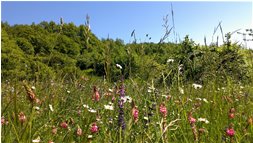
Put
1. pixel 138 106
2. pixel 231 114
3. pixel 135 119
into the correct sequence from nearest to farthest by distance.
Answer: pixel 135 119 → pixel 231 114 → pixel 138 106

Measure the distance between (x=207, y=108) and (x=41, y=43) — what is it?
20384mm

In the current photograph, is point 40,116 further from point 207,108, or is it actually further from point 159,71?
point 207,108


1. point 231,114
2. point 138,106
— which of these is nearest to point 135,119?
point 231,114

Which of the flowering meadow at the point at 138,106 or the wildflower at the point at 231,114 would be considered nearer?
the flowering meadow at the point at 138,106

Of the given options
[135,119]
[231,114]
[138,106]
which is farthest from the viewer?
[138,106]

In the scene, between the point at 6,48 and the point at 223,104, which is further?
the point at 6,48

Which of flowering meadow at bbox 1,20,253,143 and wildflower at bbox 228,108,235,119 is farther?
wildflower at bbox 228,108,235,119

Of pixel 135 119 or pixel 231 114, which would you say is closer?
pixel 135 119

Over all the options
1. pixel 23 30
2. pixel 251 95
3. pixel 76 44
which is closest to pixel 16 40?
pixel 23 30

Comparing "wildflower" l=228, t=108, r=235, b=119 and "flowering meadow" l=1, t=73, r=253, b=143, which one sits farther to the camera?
"wildflower" l=228, t=108, r=235, b=119

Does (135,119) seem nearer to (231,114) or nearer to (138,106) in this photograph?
(231,114)

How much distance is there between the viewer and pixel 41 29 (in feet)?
86.0

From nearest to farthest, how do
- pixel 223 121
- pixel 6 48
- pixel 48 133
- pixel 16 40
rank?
pixel 48 133 < pixel 223 121 < pixel 6 48 < pixel 16 40

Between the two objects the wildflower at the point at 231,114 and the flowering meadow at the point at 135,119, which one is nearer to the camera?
the flowering meadow at the point at 135,119
